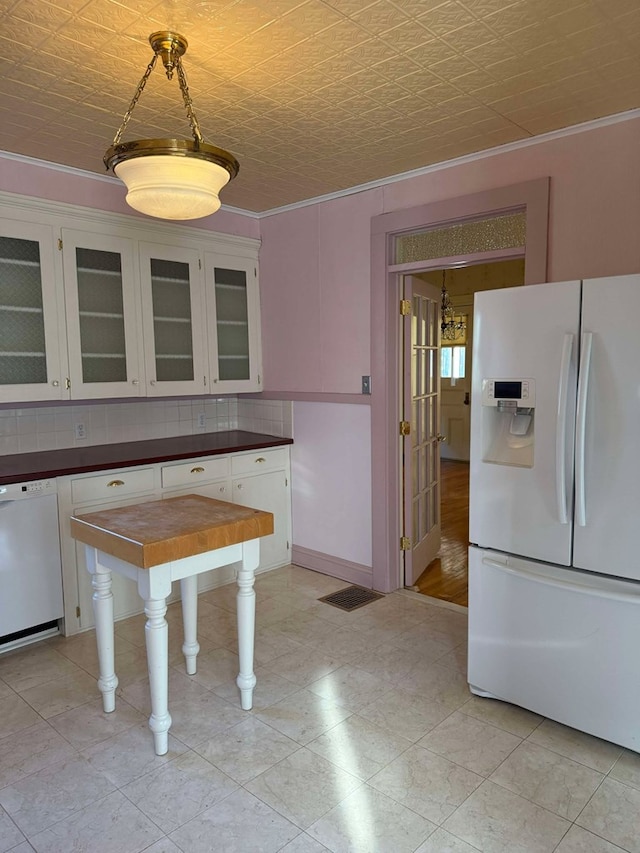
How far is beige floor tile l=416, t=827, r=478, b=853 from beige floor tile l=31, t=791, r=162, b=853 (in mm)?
824

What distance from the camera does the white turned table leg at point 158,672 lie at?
221 centimetres

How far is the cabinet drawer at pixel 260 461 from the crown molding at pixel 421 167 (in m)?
1.69

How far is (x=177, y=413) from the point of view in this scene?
429 cm

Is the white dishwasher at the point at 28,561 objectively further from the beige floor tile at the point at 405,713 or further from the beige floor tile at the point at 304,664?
the beige floor tile at the point at 405,713

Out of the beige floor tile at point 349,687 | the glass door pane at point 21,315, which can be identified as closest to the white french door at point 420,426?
the beige floor tile at point 349,687

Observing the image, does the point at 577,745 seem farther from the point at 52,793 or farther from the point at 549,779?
the point at 52,793

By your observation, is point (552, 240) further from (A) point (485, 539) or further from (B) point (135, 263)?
(B) point (135, 263)

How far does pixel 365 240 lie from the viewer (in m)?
3.68

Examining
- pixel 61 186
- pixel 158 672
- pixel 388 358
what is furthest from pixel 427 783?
pixel 61 186

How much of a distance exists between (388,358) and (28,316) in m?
2.04

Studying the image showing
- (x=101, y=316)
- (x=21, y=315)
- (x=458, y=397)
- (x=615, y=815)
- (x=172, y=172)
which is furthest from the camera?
(x=458, y=397)

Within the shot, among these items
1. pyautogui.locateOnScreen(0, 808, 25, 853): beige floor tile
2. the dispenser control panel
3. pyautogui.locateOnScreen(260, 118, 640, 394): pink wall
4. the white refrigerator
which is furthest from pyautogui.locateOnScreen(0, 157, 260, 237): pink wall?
pyautogui.locateOnScreen(0, 808, 25, 853): beige floor tile

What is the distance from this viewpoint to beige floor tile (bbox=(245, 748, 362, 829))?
195 centimetres

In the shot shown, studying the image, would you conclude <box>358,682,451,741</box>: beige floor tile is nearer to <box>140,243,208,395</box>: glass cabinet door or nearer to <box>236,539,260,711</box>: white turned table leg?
<box>236,539,260,711</box>: white turned table leg
